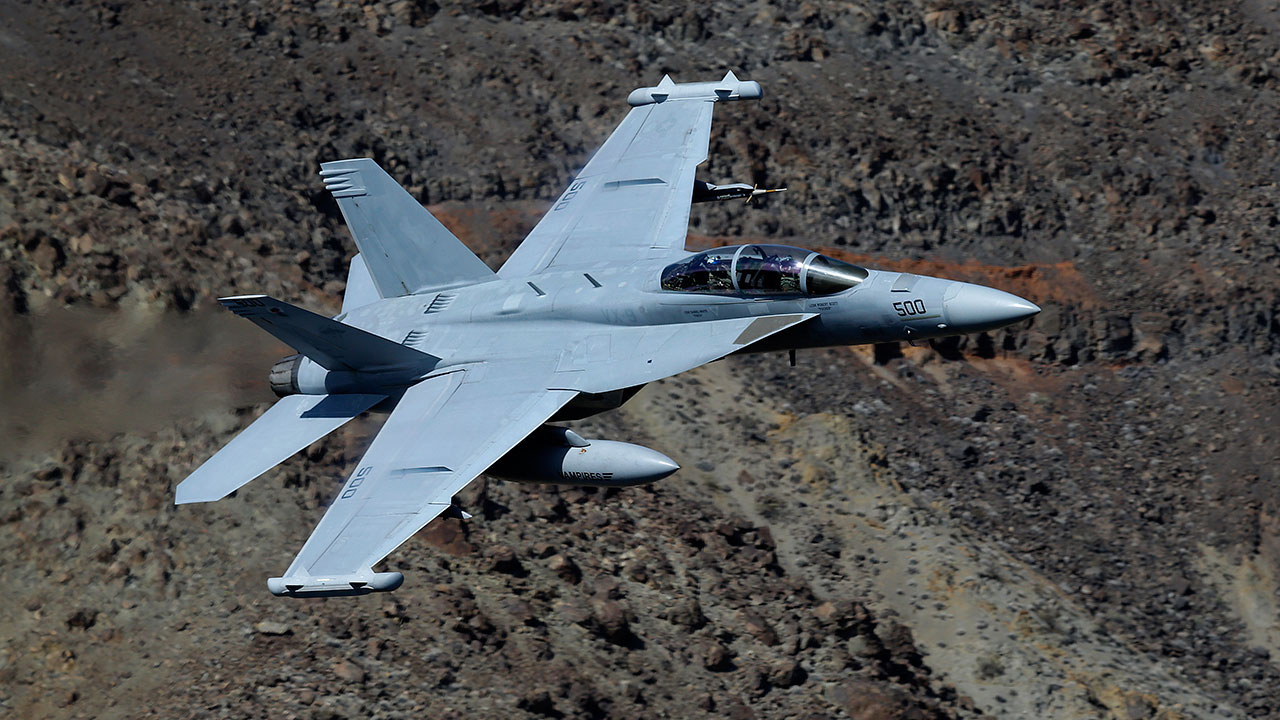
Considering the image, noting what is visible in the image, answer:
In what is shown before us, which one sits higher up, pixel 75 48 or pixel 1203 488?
pixel 75 48

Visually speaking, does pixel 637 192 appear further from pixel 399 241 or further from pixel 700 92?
pixel 399 241

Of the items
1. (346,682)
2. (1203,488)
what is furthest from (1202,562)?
(346,682)

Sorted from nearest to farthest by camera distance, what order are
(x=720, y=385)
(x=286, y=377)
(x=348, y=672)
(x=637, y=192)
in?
(x=286, y=377) < (x=348, y=672) < (x=637, y=192) < (x=720, y=385)

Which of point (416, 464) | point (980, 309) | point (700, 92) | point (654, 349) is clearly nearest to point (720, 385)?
point (700, 92)

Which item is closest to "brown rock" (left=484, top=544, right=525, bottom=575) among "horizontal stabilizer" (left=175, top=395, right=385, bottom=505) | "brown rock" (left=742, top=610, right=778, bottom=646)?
"brown rock" (left=742, top=610, right=778, bottom=646)

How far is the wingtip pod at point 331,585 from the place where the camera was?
23.5 meters

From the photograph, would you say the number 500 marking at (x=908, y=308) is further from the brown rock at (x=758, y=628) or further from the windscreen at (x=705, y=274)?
the brown rock at (x=758, y=628)

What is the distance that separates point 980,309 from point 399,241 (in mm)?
11699

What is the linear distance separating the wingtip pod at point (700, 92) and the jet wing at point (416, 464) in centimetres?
876

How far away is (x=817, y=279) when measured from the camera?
26.6 metres

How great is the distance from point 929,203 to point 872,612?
1445 cm

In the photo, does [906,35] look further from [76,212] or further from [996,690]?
[76,212]

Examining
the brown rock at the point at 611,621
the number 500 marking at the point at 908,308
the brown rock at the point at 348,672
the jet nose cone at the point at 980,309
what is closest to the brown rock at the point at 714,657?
the brown rock at the point at 611,621

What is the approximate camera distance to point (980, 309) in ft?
84.7
